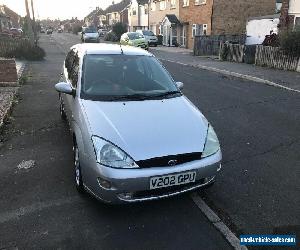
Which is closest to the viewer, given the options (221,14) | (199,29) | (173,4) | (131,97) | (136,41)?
(131,97)

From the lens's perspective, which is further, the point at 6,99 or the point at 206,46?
the point at 206,46

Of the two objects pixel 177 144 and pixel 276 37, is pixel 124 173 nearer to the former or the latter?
pixel 177 144

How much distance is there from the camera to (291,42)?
15.6 meters

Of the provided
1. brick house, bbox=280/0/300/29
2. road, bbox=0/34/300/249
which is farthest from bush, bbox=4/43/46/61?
brick house, bbox=280/0/300/29

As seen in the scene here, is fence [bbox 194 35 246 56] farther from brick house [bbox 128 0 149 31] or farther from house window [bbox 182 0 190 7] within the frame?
brick house [bbox 128 0 149 31]

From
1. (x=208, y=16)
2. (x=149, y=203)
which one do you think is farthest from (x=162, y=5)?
(x=149, y=203)

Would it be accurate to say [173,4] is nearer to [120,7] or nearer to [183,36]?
[183,36]

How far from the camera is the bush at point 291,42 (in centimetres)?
1543

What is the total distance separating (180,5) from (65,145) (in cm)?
3377

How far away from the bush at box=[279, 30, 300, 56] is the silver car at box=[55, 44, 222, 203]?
41.5ft

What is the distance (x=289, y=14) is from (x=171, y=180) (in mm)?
20612

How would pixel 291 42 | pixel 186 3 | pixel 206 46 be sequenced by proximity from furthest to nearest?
1. pixel 186 3
2. pixel 206 46
3. pixel 291 42

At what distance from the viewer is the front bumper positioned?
348 centimetres

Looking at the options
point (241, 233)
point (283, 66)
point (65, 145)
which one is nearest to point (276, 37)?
point (283, 66)
